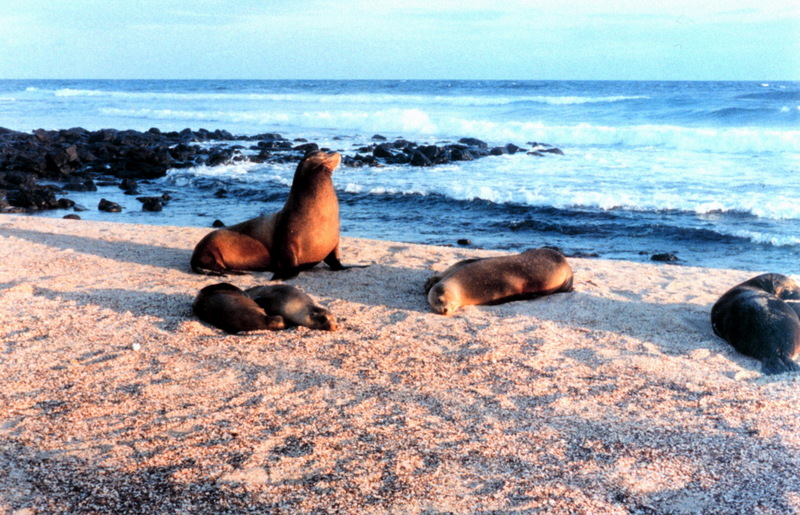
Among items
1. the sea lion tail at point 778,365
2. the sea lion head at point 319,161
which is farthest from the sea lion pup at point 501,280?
the sea lion tail at point 778,365

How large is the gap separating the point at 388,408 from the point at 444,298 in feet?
6.81

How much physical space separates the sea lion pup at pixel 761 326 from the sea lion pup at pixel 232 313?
3.45 metres

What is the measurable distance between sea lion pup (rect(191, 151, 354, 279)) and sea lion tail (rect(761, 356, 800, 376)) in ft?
13.6

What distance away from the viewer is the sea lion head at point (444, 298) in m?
6.04

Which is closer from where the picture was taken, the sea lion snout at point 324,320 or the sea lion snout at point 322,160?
the sea lion snout at point 324,320

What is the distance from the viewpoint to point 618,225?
38.2 feet

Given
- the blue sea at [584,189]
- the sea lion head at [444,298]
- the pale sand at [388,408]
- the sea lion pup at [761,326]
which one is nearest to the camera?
the pale sand at [388,408]

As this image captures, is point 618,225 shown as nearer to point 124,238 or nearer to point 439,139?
point 124,238

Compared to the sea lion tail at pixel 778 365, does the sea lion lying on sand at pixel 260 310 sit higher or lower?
higher

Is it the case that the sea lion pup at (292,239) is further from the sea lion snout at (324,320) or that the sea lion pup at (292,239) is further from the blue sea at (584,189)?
the blue sea at (584,189)

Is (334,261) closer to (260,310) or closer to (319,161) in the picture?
(319,161)

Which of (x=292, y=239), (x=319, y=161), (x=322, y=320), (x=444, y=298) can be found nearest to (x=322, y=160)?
(x=319, y=161)

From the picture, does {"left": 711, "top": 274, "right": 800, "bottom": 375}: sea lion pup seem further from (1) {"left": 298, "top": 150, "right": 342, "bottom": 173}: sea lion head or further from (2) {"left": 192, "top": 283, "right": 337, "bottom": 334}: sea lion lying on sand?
(1) {"left": 298, "top": 150, "right": 342, "bottom": 173}: sea lion head

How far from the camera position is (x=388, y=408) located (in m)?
4.12
